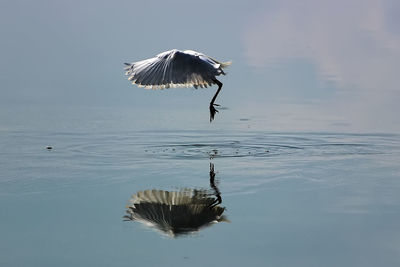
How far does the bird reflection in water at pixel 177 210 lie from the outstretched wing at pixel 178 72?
1.33 meters

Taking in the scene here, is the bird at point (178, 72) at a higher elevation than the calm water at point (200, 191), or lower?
higher

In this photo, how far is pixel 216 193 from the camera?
620cm

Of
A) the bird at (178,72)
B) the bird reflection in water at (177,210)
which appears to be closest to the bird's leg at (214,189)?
the bird reflection in water at (177,210)

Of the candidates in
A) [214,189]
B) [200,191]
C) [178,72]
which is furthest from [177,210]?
[178,72]

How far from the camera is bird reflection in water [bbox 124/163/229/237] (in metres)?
5.20

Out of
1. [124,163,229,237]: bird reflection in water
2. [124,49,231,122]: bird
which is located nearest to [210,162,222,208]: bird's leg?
[124,163,229,237]: bird reflection in water

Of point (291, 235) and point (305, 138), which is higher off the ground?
point (305, 138)

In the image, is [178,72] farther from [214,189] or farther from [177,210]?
[177,210]

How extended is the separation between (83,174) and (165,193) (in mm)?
1166

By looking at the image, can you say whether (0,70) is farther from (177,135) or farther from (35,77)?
(177,135)

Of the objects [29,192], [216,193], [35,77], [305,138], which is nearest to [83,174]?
[29,192]

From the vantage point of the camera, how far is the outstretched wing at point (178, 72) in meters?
7.22

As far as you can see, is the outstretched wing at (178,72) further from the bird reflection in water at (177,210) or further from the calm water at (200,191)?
the bird reflection in water at (177,210)

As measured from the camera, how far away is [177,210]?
5.61 m
